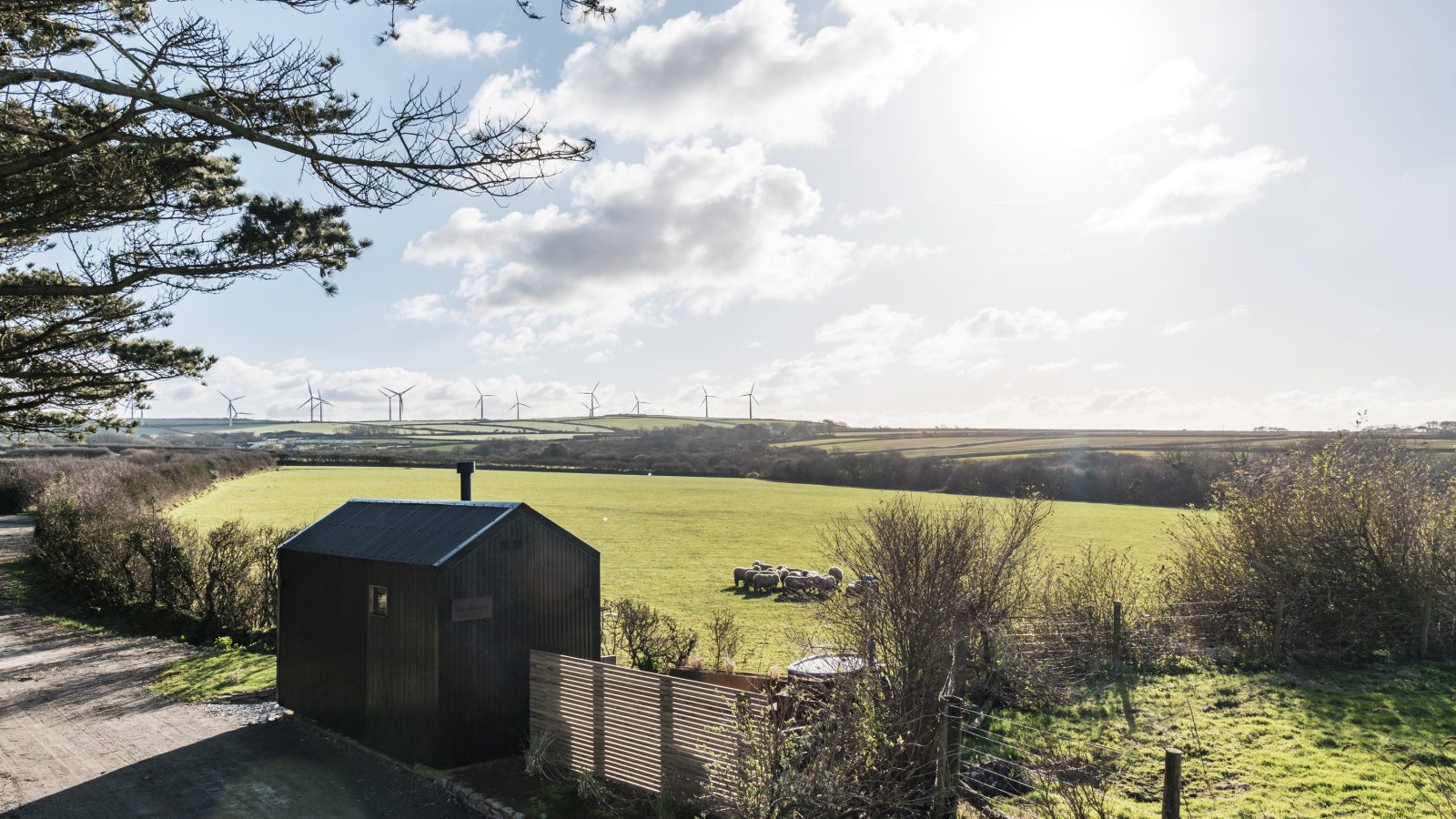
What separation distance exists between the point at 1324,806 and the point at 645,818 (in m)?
9.07

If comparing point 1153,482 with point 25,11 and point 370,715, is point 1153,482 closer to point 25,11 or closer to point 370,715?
point 370,715

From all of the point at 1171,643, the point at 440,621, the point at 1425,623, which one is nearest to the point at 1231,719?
the point at 1171,643

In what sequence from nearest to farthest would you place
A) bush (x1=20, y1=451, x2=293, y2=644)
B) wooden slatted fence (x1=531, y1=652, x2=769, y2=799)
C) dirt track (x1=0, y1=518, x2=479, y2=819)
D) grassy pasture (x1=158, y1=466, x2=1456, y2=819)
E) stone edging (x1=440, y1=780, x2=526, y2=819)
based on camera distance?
1. wooden slatted fence (x1=531, y1=652, x2=769, y2=799)
2. stone edging (x1=440, y1=780, x2=526, y2=819)
3. dirt track (x1=0, y1=518, x2=479, y2=819)
4. grassy pasture (x1=158, y1=466, x2=1456, y2=819)
5. bush (x1=20, y1=451, x2=293, y2=644)

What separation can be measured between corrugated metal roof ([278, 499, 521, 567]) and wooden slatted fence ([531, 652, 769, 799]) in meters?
2.10

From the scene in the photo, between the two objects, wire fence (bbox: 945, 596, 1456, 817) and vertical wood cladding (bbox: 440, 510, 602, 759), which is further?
wire fence (bbox: 945, 596, 1456, 817)

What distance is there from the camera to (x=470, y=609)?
1220cm

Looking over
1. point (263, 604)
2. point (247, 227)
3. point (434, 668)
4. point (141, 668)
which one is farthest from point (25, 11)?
point (263, 604)

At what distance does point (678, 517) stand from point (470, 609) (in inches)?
1909

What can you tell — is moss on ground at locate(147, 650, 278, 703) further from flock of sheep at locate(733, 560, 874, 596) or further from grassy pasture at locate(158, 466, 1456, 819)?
flock of sheep at locate(733, 560, 874, 596)

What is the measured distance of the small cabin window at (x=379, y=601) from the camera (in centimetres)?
1308

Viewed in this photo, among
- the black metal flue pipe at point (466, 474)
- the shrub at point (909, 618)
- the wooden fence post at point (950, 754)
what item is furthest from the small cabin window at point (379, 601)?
the wooden fence post at point (950, 754)

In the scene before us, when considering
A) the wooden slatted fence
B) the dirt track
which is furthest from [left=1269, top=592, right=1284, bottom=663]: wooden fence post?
the dirt track

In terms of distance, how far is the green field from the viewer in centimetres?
3091

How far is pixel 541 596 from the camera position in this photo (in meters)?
13.1
